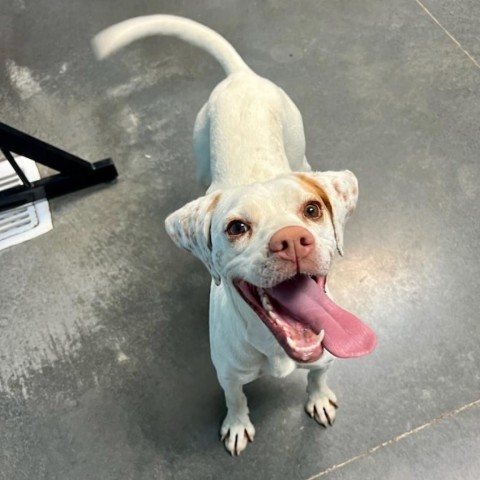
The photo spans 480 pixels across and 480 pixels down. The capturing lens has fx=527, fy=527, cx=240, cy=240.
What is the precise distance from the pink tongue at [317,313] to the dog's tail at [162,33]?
134 centimetres

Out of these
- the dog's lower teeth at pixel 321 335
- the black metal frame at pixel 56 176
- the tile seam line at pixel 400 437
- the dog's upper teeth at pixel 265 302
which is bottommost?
the tile seam line at pixel 400 437

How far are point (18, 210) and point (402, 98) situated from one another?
8.17 feet

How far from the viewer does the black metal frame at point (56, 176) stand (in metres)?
2.98

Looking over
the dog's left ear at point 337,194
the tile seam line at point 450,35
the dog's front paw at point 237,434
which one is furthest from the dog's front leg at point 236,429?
the tile seam line at point 450,35

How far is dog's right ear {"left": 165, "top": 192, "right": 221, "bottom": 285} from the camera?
1631 mm

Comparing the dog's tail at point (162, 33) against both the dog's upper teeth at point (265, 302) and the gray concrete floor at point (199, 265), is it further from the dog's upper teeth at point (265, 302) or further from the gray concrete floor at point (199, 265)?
the dog's upper teeth at point (265, 302)

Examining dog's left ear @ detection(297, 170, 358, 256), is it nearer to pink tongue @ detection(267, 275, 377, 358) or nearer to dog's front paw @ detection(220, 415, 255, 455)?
pink tongue @ detection(267, 275, 377, 358)

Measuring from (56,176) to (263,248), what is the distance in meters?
2.16

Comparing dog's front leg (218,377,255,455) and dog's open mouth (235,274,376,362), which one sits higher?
dog's open mouth (235,274,376,362)

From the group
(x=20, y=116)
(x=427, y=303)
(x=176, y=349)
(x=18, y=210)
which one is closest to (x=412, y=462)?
(x=427, y=303)

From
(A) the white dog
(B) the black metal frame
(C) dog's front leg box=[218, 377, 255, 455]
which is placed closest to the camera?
(A) the white dog

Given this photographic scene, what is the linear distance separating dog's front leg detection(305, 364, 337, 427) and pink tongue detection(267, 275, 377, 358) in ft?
2.61

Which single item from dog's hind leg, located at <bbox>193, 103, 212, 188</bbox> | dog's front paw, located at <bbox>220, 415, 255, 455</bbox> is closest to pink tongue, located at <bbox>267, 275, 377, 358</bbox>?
dog's front paw, located at <bbox>220, 415, 255, 455</bbox>

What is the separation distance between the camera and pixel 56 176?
3170 mm
